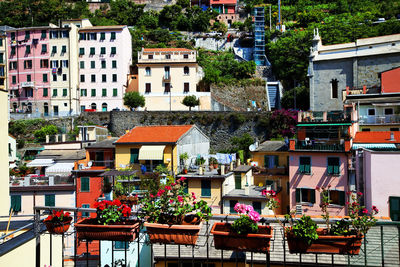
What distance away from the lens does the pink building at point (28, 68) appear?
47.7 meters

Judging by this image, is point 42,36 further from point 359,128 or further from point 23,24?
point 359,128

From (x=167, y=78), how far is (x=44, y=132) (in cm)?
1487

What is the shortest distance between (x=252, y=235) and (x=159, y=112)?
1500 inches

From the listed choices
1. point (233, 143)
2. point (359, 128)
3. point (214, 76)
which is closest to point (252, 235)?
point (359, 128)

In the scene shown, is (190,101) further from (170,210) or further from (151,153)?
(170,210)

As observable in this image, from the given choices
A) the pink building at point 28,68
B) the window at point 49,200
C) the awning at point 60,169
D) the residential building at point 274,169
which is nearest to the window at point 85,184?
the awning at point 60,169

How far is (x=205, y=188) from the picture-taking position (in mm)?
22562

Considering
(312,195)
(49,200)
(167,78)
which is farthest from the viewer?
(167,78)

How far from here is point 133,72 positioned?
5125 cm

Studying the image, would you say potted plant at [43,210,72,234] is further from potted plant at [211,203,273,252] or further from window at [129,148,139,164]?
window at [129,148,139,164]

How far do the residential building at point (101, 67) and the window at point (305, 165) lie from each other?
30730 millimetres

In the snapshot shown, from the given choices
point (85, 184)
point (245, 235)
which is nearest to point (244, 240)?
point (245, 235)

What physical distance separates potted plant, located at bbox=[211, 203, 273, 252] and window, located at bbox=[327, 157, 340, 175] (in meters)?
16.5

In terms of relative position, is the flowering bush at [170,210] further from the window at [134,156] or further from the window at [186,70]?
the window at [186,70]
